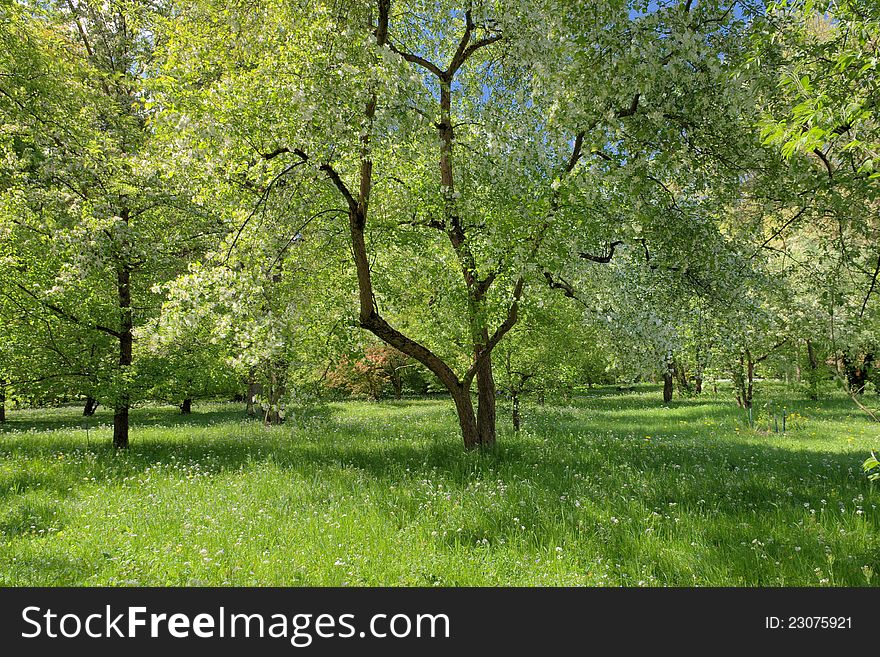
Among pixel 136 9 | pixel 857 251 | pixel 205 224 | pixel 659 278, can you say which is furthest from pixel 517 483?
pixel 136 9

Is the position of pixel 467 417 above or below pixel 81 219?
below

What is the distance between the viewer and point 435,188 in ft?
32.2

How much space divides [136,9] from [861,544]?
60.7ft

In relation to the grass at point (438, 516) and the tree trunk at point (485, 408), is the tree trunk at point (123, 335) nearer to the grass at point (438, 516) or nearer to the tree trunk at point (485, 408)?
the grass at point (438, 516)

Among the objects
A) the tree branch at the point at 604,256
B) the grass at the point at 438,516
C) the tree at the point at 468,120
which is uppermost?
the tree at the point at 468,120

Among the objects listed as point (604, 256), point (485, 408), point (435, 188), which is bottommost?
point (485, 408)

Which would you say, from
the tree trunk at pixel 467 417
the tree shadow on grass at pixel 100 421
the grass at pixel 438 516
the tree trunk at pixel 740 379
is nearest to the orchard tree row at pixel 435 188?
the tree trunk at pixel 467 417

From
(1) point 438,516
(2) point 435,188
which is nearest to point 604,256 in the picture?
(2) point 435,188

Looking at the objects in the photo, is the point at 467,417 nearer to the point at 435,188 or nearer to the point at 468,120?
the point at 435,188

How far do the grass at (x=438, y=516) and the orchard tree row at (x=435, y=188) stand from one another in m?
1.83

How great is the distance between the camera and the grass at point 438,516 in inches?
197

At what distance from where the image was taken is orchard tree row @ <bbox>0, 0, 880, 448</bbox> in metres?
7.30

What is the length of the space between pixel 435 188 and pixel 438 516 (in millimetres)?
6120

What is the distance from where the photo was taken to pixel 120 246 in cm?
1120
